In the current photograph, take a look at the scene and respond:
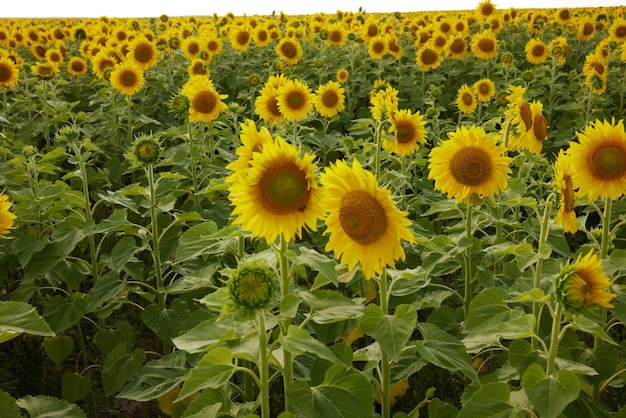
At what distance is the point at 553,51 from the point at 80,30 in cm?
831

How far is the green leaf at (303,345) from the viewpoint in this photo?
1753 millimetres

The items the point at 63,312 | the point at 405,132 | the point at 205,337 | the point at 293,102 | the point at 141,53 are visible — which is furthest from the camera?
the point at 141,53

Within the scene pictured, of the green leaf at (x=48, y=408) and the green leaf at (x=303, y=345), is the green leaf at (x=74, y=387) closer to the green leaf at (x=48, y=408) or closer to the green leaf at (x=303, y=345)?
the green leaf at (x=48, y=408)

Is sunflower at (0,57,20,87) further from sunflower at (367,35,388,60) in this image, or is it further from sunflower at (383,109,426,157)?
sunflower at (383,109,426,157)

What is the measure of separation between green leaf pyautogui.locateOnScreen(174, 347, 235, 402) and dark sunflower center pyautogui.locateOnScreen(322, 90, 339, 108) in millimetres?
4256

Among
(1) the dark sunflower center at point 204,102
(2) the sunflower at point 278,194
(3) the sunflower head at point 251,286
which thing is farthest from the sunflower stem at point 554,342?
(1) the dark sunflower center at point 204,102

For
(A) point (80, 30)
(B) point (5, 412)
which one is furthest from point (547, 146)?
(A) point (80, 30)

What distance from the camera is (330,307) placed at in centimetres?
202

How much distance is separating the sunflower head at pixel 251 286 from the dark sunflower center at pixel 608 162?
1.71m

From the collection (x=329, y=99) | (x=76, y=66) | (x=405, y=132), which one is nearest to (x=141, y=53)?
(x=76, y=66)

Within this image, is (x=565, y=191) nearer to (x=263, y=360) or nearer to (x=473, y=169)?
(x=473, y=169)

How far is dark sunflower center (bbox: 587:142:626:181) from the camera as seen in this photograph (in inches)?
104

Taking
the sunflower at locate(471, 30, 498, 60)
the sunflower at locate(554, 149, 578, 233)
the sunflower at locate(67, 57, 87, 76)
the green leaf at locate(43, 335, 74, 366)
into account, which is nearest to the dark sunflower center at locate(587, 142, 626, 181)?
the sunflower at locate(554, 149, 578, 233)

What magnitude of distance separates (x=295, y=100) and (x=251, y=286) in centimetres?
321
